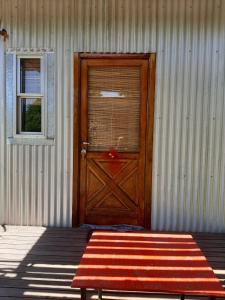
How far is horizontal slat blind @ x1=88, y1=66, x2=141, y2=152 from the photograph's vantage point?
4934 millimetres

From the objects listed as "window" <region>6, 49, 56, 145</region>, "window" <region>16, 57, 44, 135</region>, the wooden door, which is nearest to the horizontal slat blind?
the wooden door

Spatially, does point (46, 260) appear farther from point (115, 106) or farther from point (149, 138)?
point (115, 106)

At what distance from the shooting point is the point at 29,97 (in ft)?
16.6

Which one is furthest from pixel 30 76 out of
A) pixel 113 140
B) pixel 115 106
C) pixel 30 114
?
pixel 113 140

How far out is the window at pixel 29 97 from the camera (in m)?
5.02

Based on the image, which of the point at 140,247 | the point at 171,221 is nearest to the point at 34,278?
the point at 140,247

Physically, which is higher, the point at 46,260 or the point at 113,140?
the point at 113,140

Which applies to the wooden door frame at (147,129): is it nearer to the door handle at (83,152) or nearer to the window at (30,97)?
the door handle at (83,152)

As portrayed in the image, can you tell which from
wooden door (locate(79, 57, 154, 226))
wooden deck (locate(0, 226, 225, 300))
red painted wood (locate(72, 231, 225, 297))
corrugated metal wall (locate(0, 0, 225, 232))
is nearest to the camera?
red painted wood (locate(72, 231, 225, 297))

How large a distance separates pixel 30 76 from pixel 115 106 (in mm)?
1190

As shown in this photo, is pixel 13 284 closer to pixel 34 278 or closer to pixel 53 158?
pixel 34 278

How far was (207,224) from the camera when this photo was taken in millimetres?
4988

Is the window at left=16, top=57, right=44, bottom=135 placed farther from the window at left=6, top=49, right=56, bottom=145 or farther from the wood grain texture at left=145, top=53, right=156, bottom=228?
the wood grain texture at left=145, top=53, right=156, bottom=228

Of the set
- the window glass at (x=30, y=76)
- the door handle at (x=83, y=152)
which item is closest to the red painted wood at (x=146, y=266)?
the door handle at (x=83, y=152)
